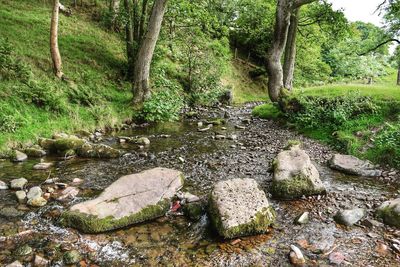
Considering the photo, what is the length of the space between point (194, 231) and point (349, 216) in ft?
9.49

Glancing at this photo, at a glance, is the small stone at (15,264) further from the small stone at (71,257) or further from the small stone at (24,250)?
the small stone at (71,257)

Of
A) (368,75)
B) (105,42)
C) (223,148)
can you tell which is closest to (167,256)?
(223,148)

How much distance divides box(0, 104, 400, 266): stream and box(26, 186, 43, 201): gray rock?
26 cm

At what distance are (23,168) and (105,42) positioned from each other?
1316cm

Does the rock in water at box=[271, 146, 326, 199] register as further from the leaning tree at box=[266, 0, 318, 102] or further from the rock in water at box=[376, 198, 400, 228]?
the leaning tree at box=[266, 0, 318, 102]

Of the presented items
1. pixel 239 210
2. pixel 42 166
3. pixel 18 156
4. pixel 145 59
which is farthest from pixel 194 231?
pixel 145 59

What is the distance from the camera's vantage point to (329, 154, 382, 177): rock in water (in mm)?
8136

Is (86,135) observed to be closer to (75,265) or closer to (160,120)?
(160,120)

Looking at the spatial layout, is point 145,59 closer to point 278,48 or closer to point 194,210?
point 278,48

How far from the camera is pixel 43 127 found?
1035cm

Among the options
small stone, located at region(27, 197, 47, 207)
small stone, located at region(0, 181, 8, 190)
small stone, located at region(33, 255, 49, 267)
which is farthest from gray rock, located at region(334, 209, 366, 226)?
small stone, located at region(0, 181, 8, 190)

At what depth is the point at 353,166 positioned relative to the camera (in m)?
8.39

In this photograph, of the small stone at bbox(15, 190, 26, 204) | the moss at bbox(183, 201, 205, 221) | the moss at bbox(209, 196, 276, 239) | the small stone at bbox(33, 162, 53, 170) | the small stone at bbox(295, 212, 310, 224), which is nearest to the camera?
the moss at bbox(209, 196, 276, 239)

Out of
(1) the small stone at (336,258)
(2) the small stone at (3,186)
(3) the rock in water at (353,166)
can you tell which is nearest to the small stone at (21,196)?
(2) the small stone at (3,186)
